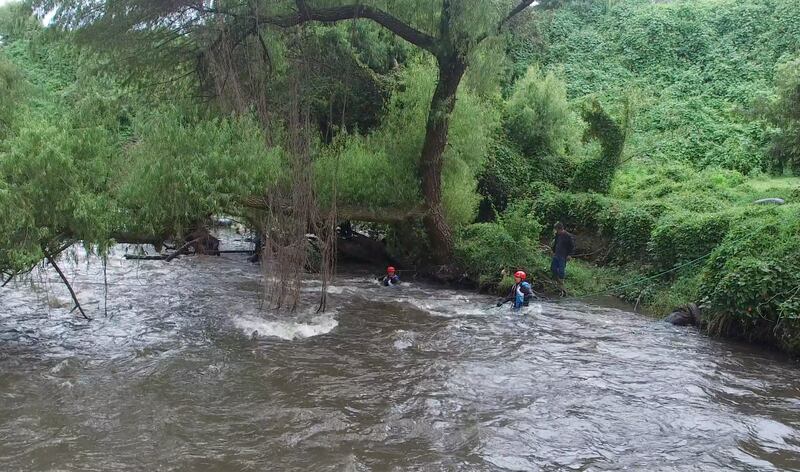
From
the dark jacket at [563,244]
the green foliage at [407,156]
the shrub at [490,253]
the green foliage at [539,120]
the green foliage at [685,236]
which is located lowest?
the shrub at [490,253]

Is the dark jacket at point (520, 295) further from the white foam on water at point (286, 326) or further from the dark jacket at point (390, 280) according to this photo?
the dark jacket at point (390, 280)

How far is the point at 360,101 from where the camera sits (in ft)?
67.6

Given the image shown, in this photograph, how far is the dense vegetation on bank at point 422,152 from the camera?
10711 millimetres

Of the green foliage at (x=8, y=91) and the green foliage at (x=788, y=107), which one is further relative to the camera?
the green foliage at (x=788, y=107)

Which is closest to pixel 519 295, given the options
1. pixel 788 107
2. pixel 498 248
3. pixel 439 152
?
pixel 498 248

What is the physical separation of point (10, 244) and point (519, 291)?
10.3m

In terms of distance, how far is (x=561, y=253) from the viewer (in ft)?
56.0

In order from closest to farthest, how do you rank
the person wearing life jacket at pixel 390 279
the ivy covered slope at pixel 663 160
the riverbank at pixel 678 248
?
the riverbank at pixel 678 248 < the ivy covered slope at pixel 663 160 < the person wearing life jacket at pixel 390 279

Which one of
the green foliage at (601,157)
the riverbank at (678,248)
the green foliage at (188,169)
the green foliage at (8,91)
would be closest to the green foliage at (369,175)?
the riverbank at (678,248)

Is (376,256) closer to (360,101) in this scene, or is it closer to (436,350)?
(360,101)

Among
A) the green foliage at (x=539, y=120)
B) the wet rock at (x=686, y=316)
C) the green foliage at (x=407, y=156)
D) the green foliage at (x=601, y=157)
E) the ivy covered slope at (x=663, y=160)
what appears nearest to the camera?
the ivy covered slope at (x=663, y=160)

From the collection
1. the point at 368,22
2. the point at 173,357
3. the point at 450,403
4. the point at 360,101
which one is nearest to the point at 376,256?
the point at 360,101

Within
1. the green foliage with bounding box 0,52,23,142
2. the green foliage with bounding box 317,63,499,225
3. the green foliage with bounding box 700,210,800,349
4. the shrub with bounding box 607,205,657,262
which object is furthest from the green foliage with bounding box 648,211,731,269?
the green foliage with bounding box 0,52,23,142

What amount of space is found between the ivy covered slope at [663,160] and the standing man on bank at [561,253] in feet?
1.59
